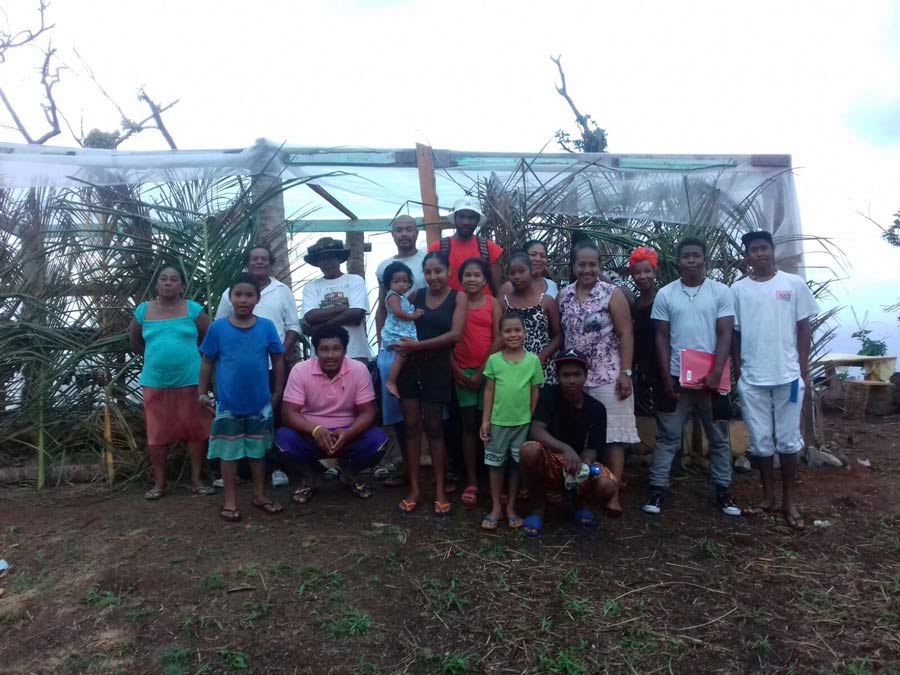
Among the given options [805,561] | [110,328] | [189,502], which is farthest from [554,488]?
[110,328]

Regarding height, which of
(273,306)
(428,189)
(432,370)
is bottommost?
(432,370)

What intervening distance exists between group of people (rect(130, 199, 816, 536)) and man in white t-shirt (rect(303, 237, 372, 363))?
0.80ft

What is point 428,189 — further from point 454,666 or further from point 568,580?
point 454,666

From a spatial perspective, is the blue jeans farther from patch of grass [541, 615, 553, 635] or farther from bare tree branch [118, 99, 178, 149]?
bare tree branch [118, 99, 178, 149]

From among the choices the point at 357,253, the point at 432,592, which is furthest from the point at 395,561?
the point at 357,253

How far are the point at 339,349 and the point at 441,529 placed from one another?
1293mm

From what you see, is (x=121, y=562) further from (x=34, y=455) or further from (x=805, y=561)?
(x=805, y=561)

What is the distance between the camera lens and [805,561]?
379 cm

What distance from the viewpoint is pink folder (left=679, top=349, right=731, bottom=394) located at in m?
4.39

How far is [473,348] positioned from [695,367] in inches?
54.3

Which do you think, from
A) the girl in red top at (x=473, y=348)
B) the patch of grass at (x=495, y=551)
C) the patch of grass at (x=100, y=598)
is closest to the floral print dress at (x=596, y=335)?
the girl in red top at (x=473, y=348)

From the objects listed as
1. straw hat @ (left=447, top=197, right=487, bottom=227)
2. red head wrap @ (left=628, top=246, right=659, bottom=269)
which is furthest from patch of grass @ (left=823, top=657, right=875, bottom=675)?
straw hat @ (left=447, top=197, right=487, bottom=227)

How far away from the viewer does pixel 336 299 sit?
201 inches

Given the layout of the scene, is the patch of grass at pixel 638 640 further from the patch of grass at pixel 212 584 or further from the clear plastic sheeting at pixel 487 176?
the clear plastic sheeting at pixel 487 176
